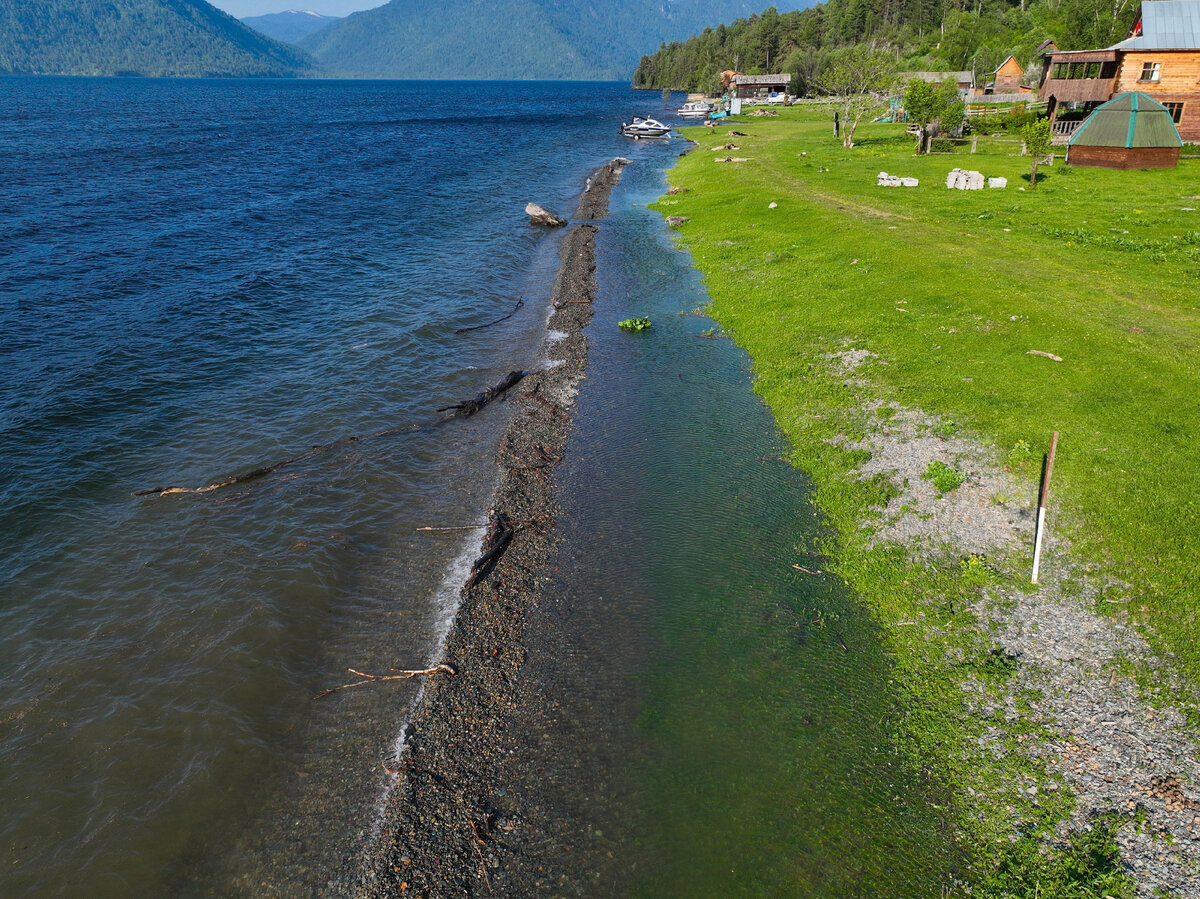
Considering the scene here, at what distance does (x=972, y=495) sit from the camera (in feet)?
59.3

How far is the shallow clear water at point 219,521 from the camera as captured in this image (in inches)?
482

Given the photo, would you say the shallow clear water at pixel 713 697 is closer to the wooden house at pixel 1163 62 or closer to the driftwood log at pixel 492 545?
the driftwood log at pixel 492 545

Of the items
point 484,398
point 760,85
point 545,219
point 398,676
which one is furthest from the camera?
point 760,85

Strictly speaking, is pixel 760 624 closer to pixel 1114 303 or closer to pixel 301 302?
pixel 1114 303

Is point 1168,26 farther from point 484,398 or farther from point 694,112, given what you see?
point 694,112

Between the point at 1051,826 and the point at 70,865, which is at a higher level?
the point at 1051,826

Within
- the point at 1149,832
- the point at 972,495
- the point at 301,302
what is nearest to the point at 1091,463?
the point at 972,495

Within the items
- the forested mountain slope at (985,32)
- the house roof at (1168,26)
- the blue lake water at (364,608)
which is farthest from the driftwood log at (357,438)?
the forested mountain slope at (985,32)

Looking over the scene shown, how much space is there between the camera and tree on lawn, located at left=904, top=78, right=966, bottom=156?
67.6m

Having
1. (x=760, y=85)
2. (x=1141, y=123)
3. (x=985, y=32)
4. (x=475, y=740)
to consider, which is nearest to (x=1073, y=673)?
(x=475, y=740)

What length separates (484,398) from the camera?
27.7 meters

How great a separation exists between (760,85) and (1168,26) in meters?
142

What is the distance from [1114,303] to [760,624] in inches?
981

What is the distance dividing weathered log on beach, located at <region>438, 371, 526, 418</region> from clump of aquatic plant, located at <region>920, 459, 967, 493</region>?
17420 mm
